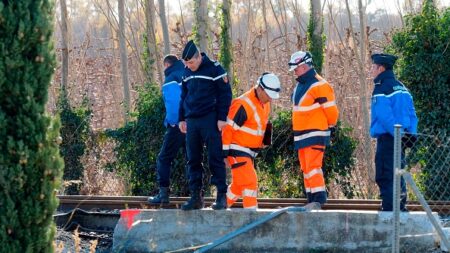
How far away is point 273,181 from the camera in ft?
41.4

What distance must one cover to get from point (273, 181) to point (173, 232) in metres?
3.57

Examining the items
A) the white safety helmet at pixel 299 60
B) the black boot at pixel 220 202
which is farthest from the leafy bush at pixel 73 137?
the white safety helmet at pixel 299 60

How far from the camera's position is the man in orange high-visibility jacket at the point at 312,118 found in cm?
945

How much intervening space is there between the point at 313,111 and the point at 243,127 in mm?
836

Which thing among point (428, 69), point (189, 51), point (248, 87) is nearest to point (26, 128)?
point (189, 51)

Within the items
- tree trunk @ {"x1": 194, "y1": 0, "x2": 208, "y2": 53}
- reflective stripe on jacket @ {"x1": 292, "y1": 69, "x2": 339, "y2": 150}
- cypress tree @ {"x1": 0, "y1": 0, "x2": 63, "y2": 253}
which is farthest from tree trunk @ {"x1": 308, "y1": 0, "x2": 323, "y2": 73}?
cypress tree @ {"x1": 0, "y1": 0, "x2": 63, "y2": 253}

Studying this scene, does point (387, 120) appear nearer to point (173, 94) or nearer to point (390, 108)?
point (390, 108)

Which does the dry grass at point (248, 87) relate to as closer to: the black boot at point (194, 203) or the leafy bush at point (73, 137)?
the leafy bush at point (73, 137)

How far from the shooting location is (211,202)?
10.9m

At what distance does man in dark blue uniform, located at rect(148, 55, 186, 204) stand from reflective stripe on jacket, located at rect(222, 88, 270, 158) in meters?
1.04

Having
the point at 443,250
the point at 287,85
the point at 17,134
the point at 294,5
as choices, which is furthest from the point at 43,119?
the point at 287,85

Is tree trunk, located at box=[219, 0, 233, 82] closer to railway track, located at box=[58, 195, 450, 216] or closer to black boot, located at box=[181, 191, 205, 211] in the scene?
railway track, located at box=[58, 195, 450, 216]

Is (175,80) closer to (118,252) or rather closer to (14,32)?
(118,252)

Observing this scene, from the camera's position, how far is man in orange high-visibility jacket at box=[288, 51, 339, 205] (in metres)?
9.45
